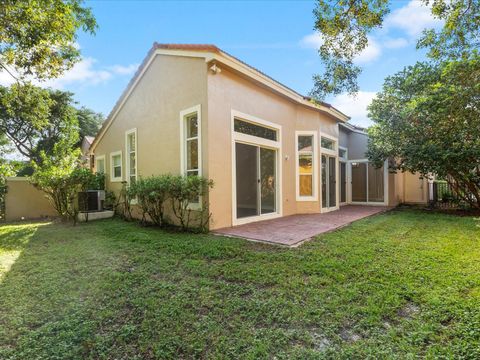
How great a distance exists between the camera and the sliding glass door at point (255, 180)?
314 inches

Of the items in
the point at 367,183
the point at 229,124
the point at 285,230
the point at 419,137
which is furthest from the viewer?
the point at 367,183

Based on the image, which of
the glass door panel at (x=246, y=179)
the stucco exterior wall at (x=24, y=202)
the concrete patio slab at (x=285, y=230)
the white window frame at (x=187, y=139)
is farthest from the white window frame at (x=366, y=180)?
the stucco exterior wall at (x=24, y=202)

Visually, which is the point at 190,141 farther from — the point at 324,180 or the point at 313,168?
the point at 324,180

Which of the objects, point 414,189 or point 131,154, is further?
point 414,189

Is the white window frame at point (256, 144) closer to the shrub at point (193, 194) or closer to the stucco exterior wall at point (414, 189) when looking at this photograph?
the shrub at point (193, 194)

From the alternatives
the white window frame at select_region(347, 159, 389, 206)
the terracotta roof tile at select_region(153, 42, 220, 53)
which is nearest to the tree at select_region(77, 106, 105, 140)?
the terracotta roof tile at select_region(153, 42, 220, 53)

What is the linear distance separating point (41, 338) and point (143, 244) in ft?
11.3

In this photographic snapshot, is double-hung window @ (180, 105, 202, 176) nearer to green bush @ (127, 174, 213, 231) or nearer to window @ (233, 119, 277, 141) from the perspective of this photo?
green bush @ (127, 174, 213, 231)

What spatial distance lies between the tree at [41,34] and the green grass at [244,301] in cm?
567

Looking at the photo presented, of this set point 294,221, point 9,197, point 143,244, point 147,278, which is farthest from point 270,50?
point 9,197

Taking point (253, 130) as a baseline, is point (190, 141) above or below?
below

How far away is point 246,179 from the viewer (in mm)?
8203

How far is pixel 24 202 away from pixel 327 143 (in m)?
14.1

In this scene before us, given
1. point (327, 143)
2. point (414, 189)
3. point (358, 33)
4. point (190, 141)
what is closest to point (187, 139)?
point (190, 141)
